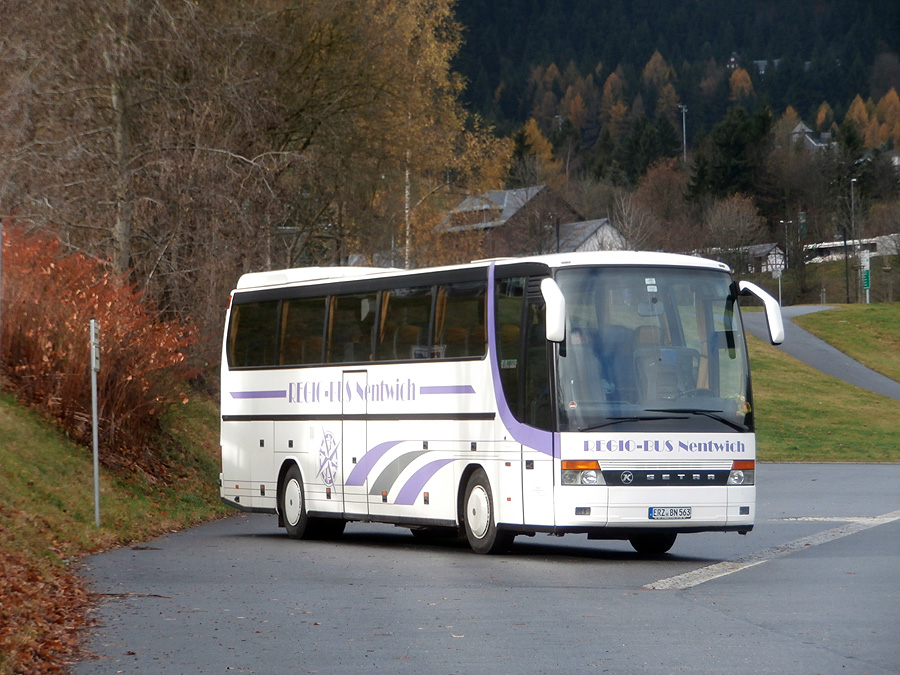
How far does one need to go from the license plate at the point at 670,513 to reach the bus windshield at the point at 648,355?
85cm

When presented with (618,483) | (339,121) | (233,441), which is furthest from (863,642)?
(339,121)

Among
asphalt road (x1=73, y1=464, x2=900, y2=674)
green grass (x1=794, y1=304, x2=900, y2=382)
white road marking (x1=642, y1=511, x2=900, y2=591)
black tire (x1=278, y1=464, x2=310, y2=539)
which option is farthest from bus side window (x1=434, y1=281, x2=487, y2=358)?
green grass (x1=794, y1=304, x2=900, y2=382)

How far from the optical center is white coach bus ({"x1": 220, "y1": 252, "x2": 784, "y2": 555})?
16.1 metres

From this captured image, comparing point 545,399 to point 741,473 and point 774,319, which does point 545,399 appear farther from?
point 774,319

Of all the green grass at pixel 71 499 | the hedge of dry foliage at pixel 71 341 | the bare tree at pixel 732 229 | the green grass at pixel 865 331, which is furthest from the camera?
the bare tree at pixel 732 229

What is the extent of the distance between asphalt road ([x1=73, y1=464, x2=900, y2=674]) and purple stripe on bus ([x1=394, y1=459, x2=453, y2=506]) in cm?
69

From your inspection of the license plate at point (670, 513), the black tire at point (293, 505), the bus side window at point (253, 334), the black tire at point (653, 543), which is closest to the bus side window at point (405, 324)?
the black tire at point (293, 505)

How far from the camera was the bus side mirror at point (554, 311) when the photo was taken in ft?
51.6

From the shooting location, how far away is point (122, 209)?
26688 mm

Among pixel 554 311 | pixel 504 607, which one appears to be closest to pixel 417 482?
pixel 554 311

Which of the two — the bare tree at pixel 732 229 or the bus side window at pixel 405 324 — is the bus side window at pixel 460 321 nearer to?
the bus side window at pixel 405 324

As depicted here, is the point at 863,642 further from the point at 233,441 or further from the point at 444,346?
the point at 233,441

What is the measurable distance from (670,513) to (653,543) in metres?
2.01

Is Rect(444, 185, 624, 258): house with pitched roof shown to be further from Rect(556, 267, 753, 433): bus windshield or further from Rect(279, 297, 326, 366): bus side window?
Rect(556, 267, 753, 433): bus windshield
